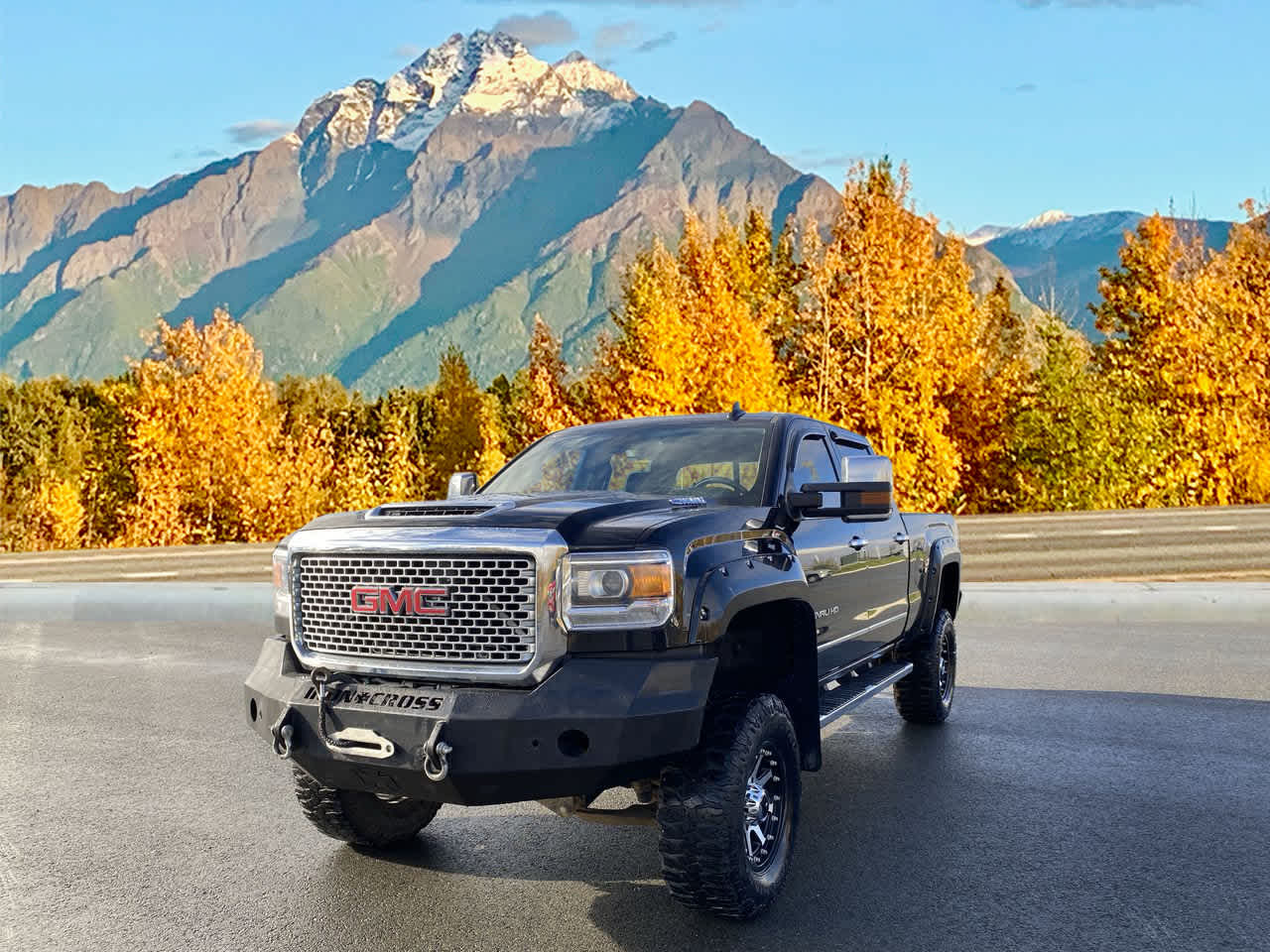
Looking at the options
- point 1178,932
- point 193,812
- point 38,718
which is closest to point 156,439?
point 38,718

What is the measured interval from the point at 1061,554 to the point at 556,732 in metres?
18.9

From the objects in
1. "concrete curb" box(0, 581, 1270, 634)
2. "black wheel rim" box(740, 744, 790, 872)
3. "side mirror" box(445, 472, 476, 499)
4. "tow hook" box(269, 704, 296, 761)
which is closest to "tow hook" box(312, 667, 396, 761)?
"tow hook" box(269, 704, 296, 761)

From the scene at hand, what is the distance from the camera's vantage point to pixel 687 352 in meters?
34.6

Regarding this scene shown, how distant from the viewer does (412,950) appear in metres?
4.21

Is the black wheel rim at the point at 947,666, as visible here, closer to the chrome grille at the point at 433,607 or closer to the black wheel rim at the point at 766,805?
the black wheel rim at the point at 766,805

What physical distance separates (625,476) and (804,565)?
0.99 metres

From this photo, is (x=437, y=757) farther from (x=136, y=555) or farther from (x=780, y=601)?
(x=136, y=555)

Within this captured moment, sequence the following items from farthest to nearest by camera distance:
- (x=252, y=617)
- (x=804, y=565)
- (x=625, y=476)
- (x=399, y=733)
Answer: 1. (x=252, y=617)
2. (x=625, y=476)
3. (x=804, y=565)
4. (x=399, y=733)

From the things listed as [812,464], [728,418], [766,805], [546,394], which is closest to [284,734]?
[766,805]

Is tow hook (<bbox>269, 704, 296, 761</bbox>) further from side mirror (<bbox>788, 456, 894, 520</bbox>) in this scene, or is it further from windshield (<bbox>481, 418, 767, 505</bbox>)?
side mirror (<bbox>788, 456, 894, 520</bbox>)

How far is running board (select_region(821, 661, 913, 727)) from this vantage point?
5.55m

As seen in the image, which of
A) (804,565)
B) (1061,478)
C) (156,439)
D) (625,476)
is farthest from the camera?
(156,439)

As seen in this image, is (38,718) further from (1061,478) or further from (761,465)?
(1061,478)

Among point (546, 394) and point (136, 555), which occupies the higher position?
point (546, 394)
